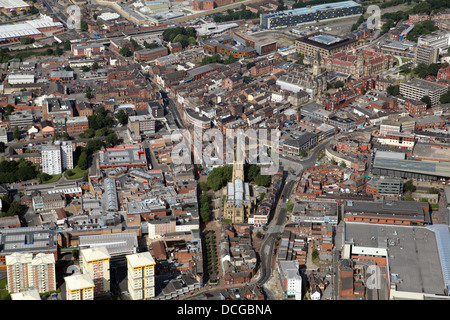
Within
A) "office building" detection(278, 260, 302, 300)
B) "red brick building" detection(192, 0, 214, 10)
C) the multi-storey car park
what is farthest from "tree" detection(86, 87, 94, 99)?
"office building" detection(278, 260, 302, 300)

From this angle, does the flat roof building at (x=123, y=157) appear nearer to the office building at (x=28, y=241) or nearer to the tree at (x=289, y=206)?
the office building at (x=28, y=241)

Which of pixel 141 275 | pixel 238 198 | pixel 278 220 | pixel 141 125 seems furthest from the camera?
pixel 141 125

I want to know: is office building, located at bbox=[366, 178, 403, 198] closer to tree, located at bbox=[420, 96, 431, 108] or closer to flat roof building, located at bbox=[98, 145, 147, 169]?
tree, located at bbox=[420, 96, 431, 108]

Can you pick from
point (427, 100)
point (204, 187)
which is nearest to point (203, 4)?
point (427, 100)

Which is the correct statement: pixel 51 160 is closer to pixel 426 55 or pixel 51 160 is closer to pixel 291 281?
pixel 291 281

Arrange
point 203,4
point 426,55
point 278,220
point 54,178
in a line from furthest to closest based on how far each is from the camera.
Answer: point 203,4, point 426,55, point 54,178, point 278,220

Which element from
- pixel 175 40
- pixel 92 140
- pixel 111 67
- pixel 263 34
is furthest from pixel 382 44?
pixel 92 140
